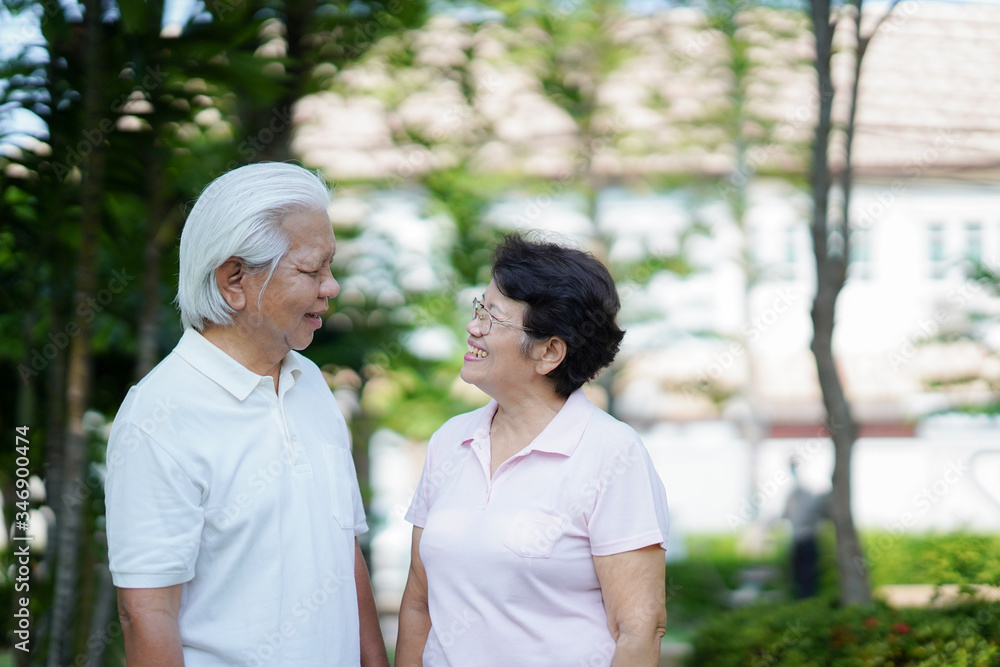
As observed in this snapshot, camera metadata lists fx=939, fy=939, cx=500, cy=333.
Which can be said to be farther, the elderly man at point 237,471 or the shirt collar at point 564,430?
the shirt collar at point 564,430

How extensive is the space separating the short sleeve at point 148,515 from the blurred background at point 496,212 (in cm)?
90

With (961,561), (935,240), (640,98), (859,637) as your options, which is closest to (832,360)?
(961,561)

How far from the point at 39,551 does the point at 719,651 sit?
309cm

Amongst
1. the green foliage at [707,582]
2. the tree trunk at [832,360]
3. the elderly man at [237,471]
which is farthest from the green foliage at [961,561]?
the green foliage at [707,582]

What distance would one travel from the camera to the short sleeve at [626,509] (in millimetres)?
1907

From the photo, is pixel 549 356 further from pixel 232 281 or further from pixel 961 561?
pixel 961 561

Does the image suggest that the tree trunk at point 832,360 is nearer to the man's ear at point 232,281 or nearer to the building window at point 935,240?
the man's ear at point 232,281

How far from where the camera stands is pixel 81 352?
3242mm

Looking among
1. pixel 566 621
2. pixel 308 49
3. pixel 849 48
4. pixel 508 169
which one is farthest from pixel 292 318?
pixel 508 169

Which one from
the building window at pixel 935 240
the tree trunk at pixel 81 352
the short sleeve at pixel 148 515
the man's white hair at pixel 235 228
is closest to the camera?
the short sleeve at pixel 148 515

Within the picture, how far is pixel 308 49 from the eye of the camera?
14.6 ft

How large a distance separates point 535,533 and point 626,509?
19 centimetres

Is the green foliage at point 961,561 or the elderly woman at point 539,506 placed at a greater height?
the elderly woman at point 539,506

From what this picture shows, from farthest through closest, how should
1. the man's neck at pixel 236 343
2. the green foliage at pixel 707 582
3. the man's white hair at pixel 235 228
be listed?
the green foliage at pixel 707 582, the man's neck at pixel 236 343, the man's white hair at pixel 235 228
